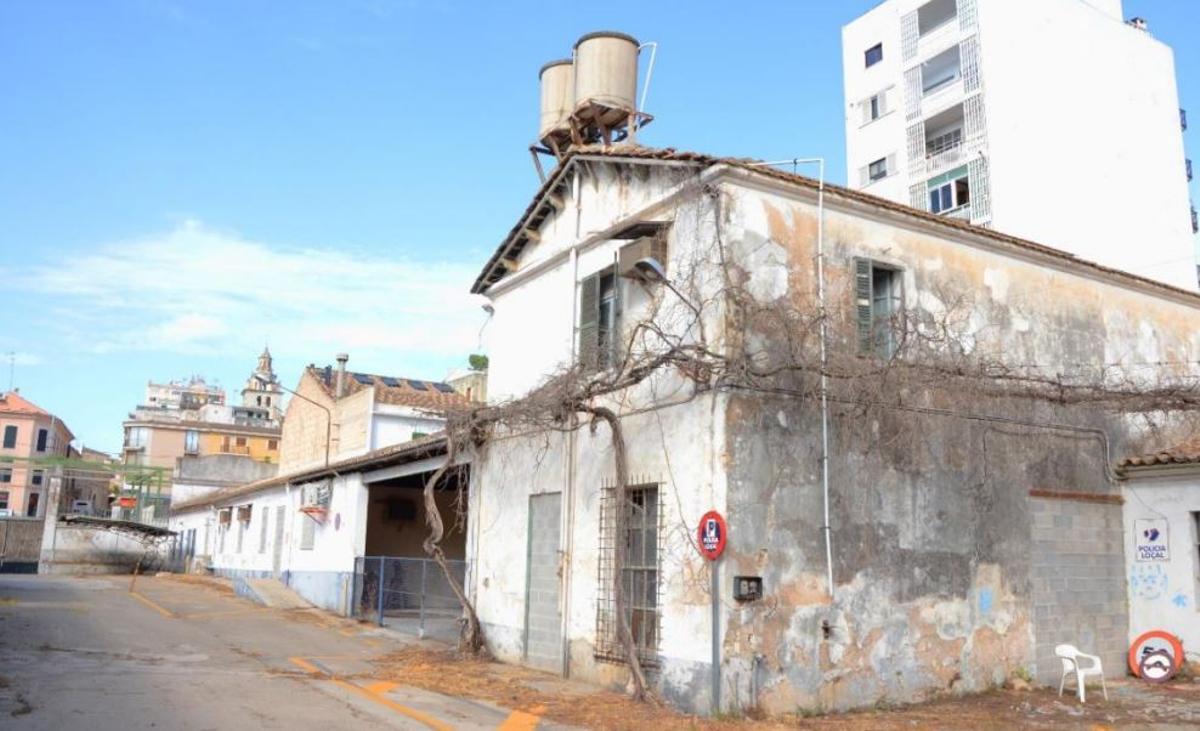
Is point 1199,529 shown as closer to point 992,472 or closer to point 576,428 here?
point 992,472

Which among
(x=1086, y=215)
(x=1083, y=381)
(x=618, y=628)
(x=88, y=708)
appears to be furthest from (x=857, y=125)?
(x=88, y=708)

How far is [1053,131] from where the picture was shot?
34.4 m

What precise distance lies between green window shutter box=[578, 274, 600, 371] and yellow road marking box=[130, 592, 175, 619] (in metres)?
13.9

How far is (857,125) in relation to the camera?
42125mm

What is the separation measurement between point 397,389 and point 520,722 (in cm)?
2632

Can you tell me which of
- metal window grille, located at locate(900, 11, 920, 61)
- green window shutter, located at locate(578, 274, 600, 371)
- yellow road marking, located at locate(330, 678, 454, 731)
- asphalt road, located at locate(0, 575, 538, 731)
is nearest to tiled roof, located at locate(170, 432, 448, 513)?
asphalt road, located at locate(0, 575, 538, 731)

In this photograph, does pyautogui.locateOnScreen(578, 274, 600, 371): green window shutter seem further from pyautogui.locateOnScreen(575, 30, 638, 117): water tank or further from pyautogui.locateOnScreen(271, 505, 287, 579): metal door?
pyautogui.locateOnScreen(271, 505, 287, 579): metal door

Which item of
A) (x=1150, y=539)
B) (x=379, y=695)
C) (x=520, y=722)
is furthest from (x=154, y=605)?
(x=1150, y=539)

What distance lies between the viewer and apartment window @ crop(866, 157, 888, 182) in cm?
4038

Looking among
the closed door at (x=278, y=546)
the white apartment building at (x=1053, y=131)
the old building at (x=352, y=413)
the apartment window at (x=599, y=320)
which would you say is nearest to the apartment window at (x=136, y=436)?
the old building at (x=352, y=413)

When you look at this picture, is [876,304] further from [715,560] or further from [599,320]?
[715,560]

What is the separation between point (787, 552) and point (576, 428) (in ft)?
11.3

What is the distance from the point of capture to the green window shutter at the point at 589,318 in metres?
13.7

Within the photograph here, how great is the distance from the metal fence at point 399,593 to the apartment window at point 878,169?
87.4 ft
